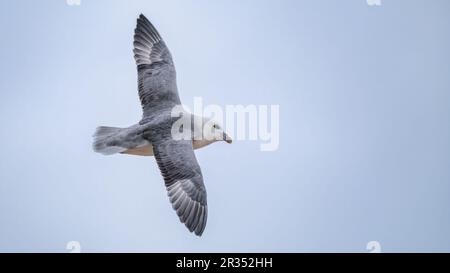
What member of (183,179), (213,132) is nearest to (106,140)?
(183,179)

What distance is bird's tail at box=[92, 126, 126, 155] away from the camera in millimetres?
11016

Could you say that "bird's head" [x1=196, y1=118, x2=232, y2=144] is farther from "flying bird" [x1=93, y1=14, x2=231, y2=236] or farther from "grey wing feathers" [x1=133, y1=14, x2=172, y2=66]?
"grey wing feathers" [x1=133, y1=14, x2=172, y2=66]

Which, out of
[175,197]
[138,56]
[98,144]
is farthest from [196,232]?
[138,56]

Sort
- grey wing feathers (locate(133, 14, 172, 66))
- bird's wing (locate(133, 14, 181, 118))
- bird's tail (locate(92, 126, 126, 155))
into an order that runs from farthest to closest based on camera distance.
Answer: grey wing feathers (locate(133, 14, 172, 66)) < bird's wing (locate(133, 14, 181, 118)) < bird's tail (locate(92, 126, 126, 155))

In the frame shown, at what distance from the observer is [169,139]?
10961 millimetres

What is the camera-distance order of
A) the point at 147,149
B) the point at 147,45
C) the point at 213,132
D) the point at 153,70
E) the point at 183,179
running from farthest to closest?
the point at 147,45
the point at 153,70
the point at 213,132
the point at 147,149
the point at 183,179

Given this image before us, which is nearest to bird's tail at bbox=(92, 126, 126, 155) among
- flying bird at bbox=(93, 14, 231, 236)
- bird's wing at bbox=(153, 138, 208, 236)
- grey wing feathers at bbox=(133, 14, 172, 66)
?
flying bird at bbox=(93, 14, 231, 236)

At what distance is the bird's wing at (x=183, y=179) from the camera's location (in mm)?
10398

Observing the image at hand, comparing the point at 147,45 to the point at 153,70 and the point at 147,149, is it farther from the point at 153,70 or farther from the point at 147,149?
the point at 147,149

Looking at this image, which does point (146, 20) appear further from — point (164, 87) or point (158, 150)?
point (158, 150)

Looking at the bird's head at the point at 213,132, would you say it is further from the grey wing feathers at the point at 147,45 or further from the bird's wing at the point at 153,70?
the grey wing feathers at the point at 147,45

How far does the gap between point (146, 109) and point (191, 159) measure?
1531mm

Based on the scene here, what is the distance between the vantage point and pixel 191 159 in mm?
10805

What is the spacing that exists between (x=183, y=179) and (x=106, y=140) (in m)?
1.33
